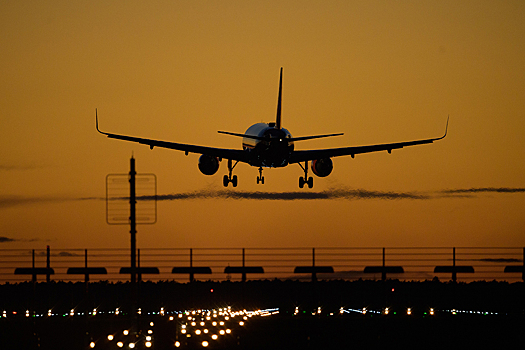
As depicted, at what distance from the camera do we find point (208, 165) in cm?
5109

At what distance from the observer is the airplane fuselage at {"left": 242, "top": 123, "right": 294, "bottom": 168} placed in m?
46.5

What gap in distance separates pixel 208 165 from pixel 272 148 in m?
6.18

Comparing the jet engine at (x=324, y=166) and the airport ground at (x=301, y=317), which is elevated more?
the jet engine at (x=324, y=166)

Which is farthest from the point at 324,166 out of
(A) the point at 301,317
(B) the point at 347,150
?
(A) the point at 301,317

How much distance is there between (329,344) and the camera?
2453 centimetres

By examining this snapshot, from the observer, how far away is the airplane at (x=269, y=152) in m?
46.8

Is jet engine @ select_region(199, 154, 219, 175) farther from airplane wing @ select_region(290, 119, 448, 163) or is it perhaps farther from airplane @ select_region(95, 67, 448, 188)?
airplane wing @ select_region(290, 119, 448, 163)

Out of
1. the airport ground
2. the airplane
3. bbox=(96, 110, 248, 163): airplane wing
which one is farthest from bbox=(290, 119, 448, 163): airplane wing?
the airport ground

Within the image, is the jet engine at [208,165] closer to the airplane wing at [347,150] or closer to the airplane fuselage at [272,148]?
the airplane fuselage at [272,148]

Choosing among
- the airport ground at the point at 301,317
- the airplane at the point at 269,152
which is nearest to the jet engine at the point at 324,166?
the airplane at the point at 269,152

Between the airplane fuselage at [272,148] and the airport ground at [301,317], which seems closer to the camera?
the airport ground at [301,317]

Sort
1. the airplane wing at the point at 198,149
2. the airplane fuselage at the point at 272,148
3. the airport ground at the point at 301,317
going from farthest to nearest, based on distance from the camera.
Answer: the airplane wing at the point at 198,149 → the airplane fuselage at the point at 272,148 → the airport ground at the point at 301,317

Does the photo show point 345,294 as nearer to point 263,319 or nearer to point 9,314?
point 263,319

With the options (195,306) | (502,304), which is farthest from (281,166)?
(502,304)
